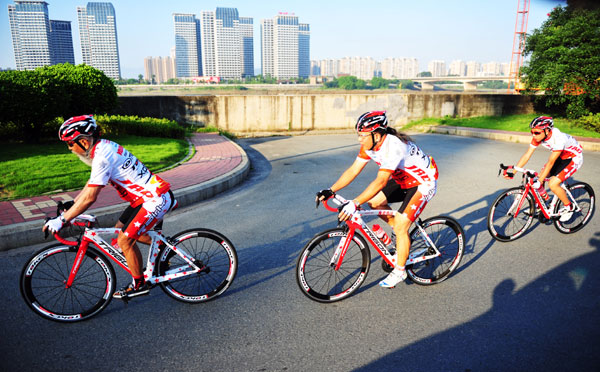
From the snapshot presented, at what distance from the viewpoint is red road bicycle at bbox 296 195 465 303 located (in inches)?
153

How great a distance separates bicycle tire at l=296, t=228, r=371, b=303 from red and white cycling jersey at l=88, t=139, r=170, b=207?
1.56 meters

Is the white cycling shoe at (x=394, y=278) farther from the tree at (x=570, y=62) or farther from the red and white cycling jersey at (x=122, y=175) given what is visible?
the tree at (x=570, y=62)

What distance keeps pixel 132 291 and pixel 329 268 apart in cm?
201

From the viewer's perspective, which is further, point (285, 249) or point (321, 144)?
point (321, 144)

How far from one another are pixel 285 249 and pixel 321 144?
33.4 feet

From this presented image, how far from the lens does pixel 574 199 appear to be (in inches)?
235

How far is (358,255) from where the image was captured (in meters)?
4.39

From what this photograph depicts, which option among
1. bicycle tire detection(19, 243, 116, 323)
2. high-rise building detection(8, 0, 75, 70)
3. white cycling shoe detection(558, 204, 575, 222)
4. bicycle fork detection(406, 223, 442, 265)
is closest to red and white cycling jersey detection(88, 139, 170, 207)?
bicycle tire detection(19, 243, 116, 323)

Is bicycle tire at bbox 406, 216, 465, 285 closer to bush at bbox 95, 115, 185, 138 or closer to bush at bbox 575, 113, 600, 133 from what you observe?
bush at bbox 95, 115, 185, 138

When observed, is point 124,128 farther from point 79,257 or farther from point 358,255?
point 358,255

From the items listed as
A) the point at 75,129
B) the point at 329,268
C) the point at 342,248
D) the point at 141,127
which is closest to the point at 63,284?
the point at 75,129

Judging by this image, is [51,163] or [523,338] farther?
[51,163]

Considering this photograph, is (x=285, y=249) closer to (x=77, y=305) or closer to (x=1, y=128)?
(x=77, y=305)

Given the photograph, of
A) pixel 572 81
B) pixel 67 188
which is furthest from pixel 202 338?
pixel 572 81
